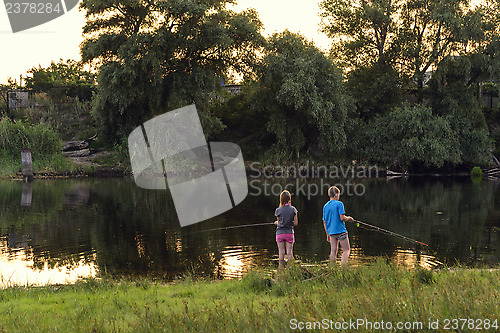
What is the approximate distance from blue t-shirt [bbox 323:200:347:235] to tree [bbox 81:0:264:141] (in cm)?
3151

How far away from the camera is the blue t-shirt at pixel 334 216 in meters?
10.6

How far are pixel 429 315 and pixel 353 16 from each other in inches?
1757

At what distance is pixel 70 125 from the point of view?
161 feet

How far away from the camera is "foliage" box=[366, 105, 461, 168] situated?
139ft

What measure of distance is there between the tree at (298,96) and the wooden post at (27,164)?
18.2 metres

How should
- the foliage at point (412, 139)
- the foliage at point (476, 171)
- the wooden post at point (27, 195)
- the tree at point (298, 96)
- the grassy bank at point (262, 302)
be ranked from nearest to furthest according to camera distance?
1. the grassy bank at point (262, 302)
2. the wooden post at point (27, 195)
3. the tree at point (298, 96)
4. the foliage at point (412, 139)
5. the foliage at point (476, 171)

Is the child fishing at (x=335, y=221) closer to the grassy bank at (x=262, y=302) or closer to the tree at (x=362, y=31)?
the grassy bank at (x=262, y=302)

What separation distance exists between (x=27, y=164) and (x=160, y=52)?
1279 cm

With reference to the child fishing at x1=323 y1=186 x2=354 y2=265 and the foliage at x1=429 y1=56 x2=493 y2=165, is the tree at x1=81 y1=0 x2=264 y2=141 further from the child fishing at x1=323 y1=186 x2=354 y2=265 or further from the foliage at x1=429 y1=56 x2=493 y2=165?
the child fishing at x1=323 y1=186 x2=354 y2=265

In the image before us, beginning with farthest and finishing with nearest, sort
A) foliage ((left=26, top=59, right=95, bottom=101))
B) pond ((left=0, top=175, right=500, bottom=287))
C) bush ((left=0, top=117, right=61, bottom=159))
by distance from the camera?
foliage ((left=26, top=59, right=95, bottom=101))
bush ((left=0, top=117, right=61, bottom=159))
pond ((left=0, top=175, right=500, bottom=287))

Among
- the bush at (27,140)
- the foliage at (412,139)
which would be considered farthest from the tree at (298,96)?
the bush at (27,140)

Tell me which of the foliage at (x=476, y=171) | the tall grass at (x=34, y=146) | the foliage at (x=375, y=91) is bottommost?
the foliage at (x=476, y=171)

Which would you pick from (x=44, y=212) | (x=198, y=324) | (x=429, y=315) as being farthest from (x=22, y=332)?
(x=44, y=212)

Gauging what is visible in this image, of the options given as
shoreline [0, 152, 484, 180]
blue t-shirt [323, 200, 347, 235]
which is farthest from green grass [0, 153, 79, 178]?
blue t-shirt [323, 200, 347, 235]
